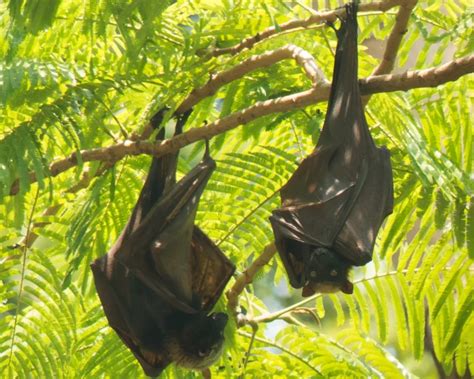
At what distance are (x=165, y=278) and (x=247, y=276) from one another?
2.31ft

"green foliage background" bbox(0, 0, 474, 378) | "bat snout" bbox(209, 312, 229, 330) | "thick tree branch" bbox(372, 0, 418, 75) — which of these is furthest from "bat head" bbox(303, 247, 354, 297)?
"thick tree branch" bbox(372, 0, 418, 75)

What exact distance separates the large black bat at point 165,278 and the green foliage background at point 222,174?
0.30 m

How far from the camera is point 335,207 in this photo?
5.67m

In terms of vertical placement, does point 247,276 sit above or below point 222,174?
below

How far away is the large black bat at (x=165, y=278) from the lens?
6020 mm

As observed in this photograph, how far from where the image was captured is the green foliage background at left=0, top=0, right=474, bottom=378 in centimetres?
592

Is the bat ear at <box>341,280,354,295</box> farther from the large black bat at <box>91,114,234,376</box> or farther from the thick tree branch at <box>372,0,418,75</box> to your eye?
the thick tree branch at <box>372,0,418,75</box>

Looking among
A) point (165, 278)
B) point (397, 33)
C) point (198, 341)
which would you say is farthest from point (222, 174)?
point (397, 33)

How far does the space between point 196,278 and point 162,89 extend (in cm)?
105

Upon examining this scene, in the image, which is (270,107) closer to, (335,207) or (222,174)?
(335,207)

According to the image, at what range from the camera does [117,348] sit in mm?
6965

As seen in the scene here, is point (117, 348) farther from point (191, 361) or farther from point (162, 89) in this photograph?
point (162, 89)

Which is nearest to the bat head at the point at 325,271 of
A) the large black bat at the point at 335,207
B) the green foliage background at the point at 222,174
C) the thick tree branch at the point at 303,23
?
the large black bat at the point at 335,207

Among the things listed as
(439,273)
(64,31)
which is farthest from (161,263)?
(439,273)
